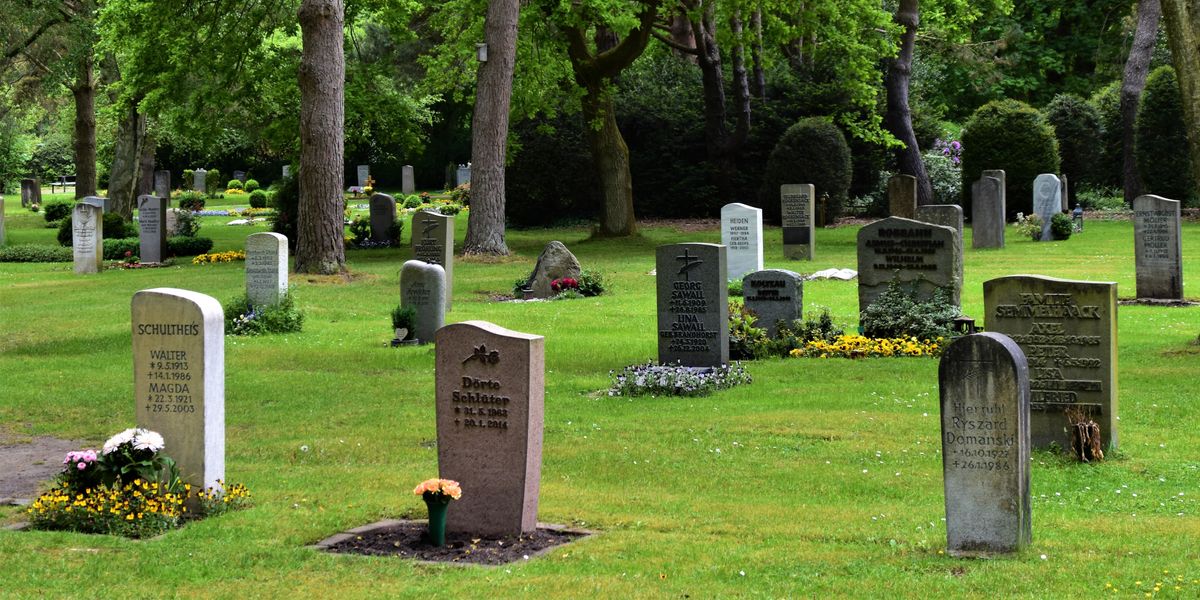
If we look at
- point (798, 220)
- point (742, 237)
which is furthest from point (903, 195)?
point (742, 237)

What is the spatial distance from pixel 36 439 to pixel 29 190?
54904mm

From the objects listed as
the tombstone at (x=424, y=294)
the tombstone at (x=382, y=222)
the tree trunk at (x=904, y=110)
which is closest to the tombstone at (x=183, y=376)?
the tombstone at (x=424, y=294)

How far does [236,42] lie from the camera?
35406 millimetres

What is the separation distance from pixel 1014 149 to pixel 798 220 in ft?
39.5

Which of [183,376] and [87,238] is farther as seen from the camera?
[87,238]

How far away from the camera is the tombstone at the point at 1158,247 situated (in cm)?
2100

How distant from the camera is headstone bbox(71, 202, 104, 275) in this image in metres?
30.9

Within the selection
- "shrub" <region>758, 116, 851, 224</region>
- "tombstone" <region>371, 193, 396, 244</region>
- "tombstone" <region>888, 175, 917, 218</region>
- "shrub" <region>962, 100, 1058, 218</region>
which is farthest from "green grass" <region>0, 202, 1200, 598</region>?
"shrub" <region>962, 100, 1058, 218</region>

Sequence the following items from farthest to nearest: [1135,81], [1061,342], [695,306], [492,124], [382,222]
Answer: [1135,81] < [382,222] < [492,124] < [695,306] < [1061,342]

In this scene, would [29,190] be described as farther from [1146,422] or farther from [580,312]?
[1146,422]

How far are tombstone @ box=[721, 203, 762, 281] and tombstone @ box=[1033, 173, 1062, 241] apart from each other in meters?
11.5

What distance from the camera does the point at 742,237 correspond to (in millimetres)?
26047

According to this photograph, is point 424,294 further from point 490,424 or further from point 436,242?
point 490,424

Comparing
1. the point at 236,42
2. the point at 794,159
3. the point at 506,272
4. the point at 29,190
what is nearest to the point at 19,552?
the point at 506,272
